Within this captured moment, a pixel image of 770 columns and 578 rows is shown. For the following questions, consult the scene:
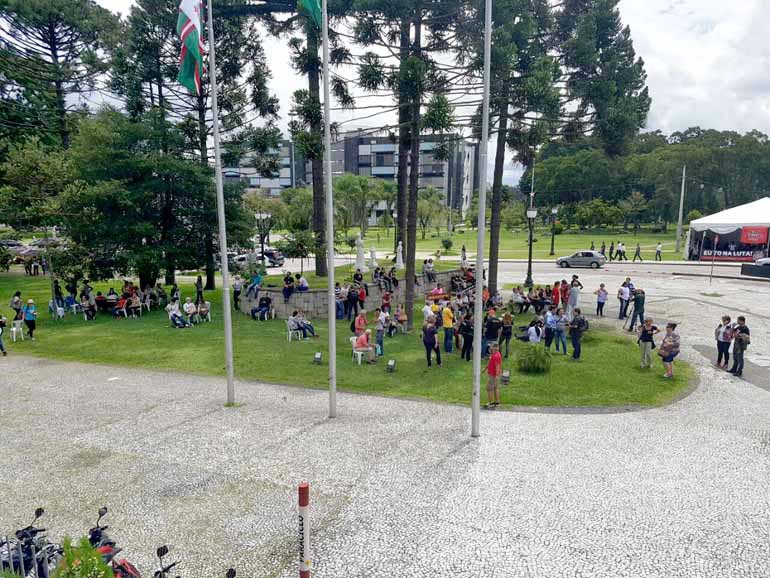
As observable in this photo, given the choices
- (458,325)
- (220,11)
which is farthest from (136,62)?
(458,325)

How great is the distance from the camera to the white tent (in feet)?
118

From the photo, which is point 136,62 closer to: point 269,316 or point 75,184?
point 75,184

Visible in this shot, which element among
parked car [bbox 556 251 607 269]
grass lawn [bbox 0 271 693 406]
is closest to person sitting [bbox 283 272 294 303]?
grass lawn [bbox 0 271 693 406]

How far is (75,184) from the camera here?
21297mm

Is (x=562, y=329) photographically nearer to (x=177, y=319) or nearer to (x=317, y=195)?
(x=177, y=319)

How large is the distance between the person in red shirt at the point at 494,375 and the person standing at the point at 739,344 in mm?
7160

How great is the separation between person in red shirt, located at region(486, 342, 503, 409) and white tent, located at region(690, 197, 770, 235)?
34.1m

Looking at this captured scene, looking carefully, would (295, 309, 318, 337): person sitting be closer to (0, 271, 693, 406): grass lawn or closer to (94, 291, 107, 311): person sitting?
(0, 271, 693, 406): grass lawn

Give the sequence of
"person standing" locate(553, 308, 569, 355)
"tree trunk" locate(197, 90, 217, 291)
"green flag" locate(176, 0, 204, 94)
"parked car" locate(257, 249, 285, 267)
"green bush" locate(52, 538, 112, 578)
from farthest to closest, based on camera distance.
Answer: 1. "parked car" locate(257, 249, 285, 267)
2. "tree trunk" locate(197, 90, 217, 291)
3. "person standing" locate(553, 308, 569, 355)
4. "green flag" locate(176, 0, 204, 94)
5. "green bush" locate(52, 538, 112, 578)

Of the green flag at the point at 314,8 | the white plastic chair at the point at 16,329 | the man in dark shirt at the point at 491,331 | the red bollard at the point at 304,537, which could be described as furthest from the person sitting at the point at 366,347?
the white plastic chair at the point at 16,329

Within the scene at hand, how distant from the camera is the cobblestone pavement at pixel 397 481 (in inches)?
252

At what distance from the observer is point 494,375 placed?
11.5m

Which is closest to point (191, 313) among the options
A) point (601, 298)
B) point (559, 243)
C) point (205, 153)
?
point (205, 153)

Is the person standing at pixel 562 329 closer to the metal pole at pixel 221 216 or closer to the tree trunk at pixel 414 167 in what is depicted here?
the tree trunk at pixel 414 167
